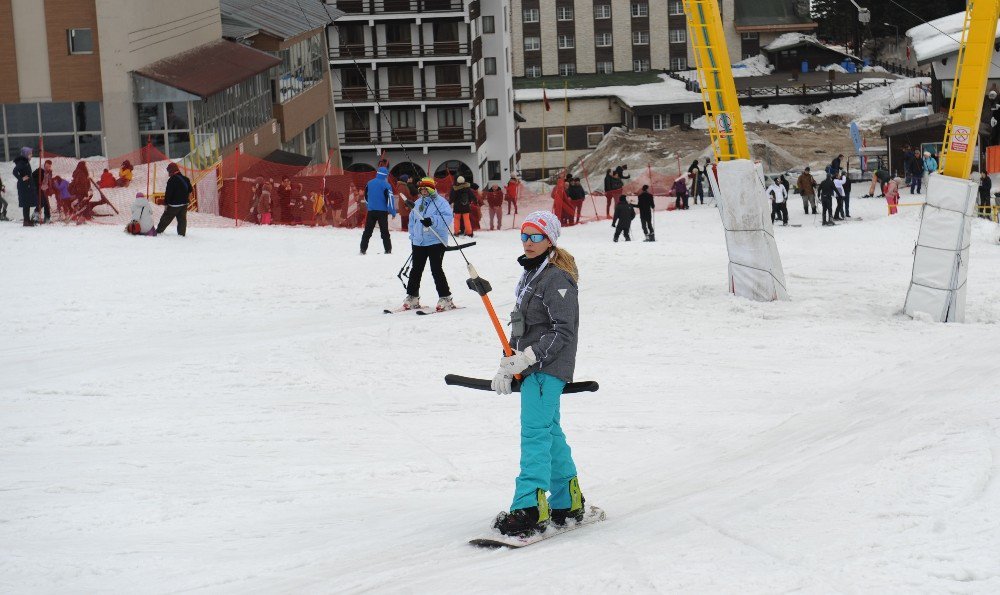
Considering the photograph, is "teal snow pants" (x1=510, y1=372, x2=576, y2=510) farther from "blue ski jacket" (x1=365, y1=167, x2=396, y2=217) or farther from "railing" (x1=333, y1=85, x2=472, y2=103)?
"railing" (x1=333, y1=85, x2=472, y2=103)

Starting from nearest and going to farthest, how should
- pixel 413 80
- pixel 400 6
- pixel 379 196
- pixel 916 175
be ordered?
pixel 379 196
pixel 916 175
pixel 400 6
pixel 413 80

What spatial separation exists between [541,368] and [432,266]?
8444 millimetres

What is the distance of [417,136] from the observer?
234ft

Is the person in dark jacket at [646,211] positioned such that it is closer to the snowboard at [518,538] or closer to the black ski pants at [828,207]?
the black ski pants at [828,207]

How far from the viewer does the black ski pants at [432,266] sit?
15.0m

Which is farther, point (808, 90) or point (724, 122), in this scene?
point (808, 90)

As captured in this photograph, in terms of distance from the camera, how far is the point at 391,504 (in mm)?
7906

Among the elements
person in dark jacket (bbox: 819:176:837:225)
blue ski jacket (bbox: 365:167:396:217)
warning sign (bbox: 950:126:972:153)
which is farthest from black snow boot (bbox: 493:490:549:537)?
person in dark jacket (bbox: 819:176:837:225)

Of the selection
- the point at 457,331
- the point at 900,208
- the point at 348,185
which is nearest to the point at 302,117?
the point at 348,185

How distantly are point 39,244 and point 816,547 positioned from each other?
57.0ft

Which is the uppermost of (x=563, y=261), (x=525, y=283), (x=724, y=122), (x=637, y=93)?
(x=637, y=93)

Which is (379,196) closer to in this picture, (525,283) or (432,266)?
(432,266)

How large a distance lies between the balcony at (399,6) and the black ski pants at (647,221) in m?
44.3

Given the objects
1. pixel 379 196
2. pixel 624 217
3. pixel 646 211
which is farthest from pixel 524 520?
pixel 646 211
